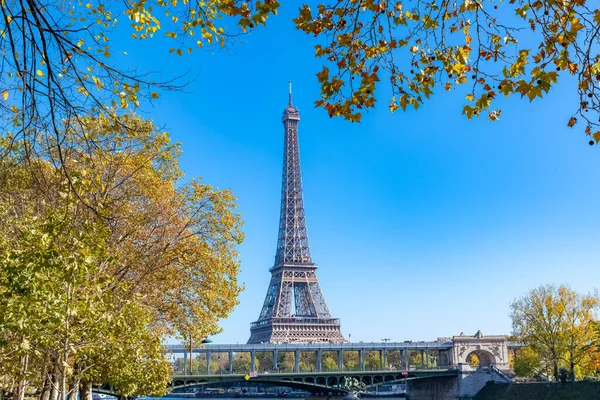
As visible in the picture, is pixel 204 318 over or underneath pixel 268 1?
underneath

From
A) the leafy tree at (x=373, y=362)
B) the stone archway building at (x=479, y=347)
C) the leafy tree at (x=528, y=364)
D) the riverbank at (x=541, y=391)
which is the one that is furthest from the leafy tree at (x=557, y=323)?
the leafy tree at (x=373, y=362)

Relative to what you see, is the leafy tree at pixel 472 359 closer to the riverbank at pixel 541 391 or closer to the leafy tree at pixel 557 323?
the riverbank at pixel 541 391

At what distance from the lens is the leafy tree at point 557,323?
2304 inches

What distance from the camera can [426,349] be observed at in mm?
109875

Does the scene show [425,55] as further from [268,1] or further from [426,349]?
[426,349]

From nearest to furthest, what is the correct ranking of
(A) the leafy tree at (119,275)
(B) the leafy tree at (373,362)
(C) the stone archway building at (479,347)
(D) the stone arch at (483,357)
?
1. (A) the leafy tree at (119,275)
2. (C) the stone archway building at (479,347)
3. (D) the stone arch at (483,357)
4. (B) the leafy tree at (373,362)

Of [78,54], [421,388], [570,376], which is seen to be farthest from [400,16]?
[421,388]

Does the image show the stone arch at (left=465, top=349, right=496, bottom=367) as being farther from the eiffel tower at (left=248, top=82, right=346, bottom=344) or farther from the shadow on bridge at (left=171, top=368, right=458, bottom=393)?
the eiffel tower at (left=248, top=82, right=346, bottom=344)

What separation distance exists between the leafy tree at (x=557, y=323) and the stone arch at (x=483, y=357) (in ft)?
139

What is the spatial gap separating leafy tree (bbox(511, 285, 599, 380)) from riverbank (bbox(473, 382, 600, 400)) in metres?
2.56

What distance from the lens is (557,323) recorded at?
59.2 meters

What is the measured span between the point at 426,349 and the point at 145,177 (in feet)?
313

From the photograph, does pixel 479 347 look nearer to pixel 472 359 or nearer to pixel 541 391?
pixel 472 359

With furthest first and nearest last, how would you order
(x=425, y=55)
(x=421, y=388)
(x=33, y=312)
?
1. (x=421, y=388)
2. (x=33, y=312)
3. (x=425, y=55)
